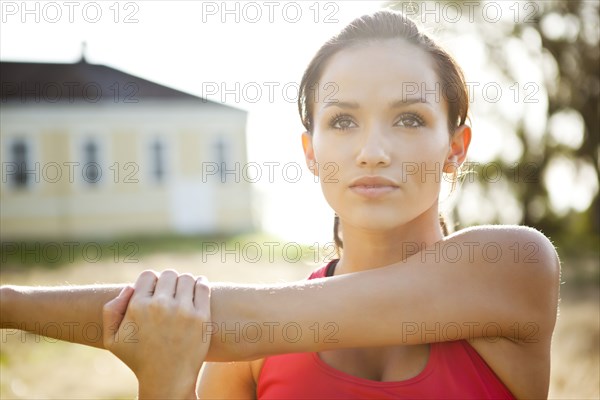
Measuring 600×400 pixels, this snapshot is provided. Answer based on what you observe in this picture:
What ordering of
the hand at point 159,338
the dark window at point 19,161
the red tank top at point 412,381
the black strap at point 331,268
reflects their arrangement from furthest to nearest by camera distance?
the dark window at point 19,161 → the black strap at point 331,268 → the red tank top at point 412,381 → the hand at point 159,338

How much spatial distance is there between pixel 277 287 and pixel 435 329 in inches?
16.5

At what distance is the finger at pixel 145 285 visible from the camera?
1.70m

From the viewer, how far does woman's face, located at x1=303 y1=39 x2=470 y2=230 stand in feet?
6.27

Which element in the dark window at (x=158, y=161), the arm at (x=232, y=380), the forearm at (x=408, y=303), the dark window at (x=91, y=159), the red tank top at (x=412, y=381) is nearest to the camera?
the forearm at (x=408, y=303)

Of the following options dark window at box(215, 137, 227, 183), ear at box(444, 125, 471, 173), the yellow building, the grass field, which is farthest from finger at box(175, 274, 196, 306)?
dark window at box(215, 137, 227, 183)

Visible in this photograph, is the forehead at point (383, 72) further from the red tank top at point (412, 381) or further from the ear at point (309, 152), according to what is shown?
the red tank top at point (412, 381)

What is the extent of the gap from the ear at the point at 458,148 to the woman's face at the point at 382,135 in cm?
13

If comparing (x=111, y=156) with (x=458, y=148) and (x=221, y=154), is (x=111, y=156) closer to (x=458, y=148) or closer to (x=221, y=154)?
(x=221, y=154)

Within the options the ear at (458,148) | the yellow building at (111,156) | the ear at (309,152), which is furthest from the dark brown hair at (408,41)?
the yellow building at (111,156)

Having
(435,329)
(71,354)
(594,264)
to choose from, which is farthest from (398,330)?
(594,264)

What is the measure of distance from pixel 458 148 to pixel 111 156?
966 inches

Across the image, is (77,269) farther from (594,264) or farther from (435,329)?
(435,329)

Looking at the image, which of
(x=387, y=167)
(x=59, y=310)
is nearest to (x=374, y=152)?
(x=387, y=167)

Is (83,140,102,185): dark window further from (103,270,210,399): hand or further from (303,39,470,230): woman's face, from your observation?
(103,270,210,399): hand
